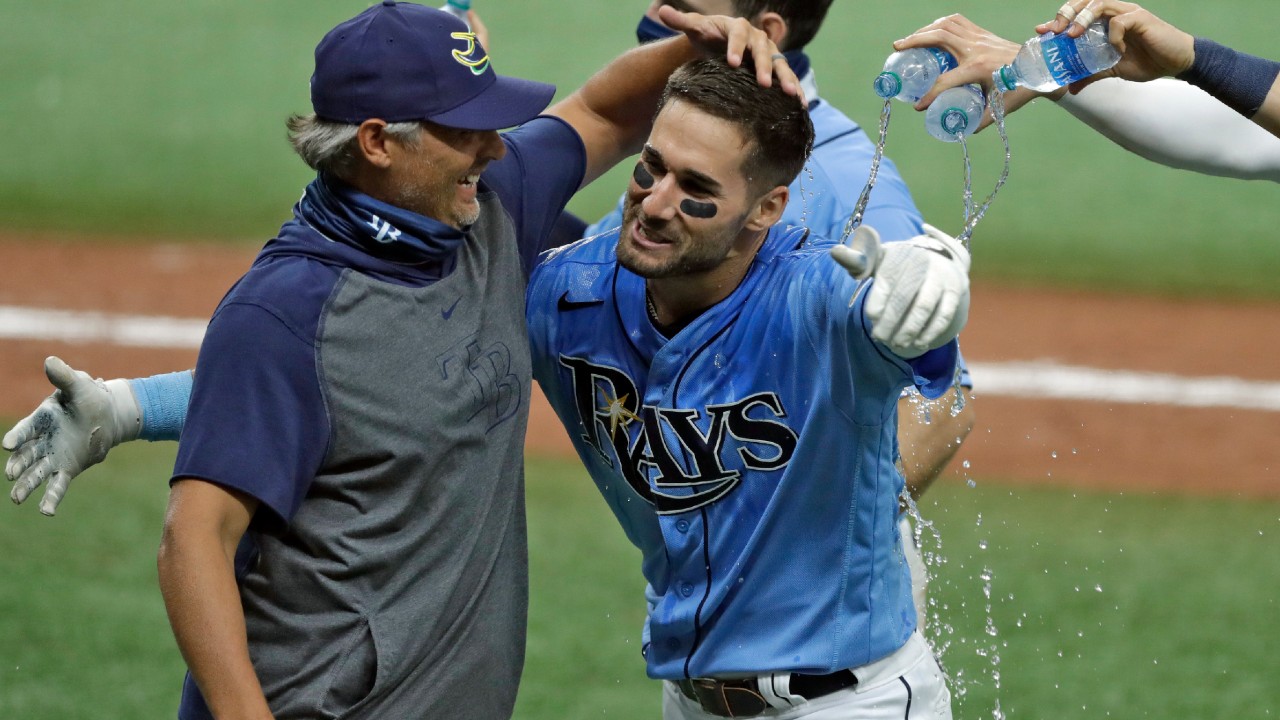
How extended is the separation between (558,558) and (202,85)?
23.9 feet

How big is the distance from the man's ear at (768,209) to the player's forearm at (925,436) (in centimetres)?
75

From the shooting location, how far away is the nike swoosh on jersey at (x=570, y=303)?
3.16 m

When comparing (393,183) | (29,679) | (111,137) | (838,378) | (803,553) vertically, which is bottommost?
(111,137)

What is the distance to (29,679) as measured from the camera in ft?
16.2

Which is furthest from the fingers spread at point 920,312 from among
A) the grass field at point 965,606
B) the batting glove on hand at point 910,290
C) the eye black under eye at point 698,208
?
the grass field at point 965,606

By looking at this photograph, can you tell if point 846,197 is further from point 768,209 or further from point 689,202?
point 689,202

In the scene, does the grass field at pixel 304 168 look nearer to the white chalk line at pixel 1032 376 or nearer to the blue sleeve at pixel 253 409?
the white chalk line at pixel 1032 376

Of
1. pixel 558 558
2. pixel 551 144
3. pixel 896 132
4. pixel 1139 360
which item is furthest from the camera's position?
pixel 896 132

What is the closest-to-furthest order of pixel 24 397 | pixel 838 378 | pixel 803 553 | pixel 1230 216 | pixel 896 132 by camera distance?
pixel 838 378 → pixel 803 553 → pixel 24 397 → pixel 1230 216 → pixel 896 132

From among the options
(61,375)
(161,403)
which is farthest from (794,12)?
(61,375)

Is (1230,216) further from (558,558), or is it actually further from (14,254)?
(14,254)

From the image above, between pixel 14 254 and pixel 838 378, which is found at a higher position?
pixel 838 378

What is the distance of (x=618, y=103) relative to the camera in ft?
11.4


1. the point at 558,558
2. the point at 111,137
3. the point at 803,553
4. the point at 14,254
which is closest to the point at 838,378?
the point at 803,553
